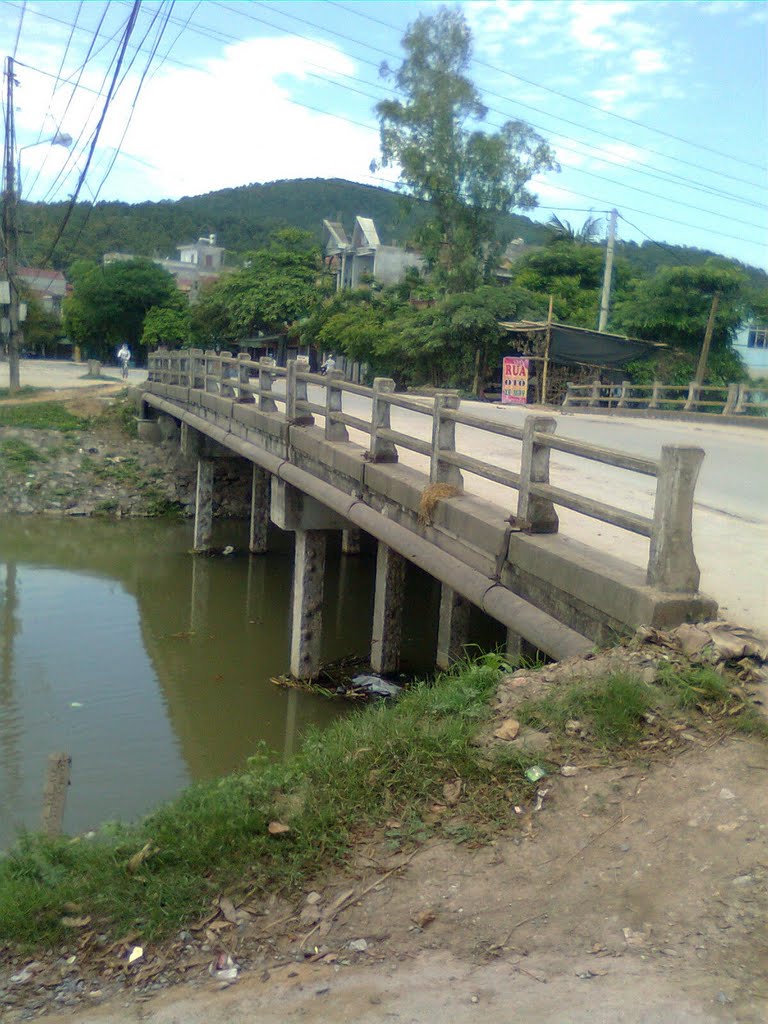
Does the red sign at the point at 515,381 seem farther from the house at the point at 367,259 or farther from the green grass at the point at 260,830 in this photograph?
the green grass at the point at 260,830

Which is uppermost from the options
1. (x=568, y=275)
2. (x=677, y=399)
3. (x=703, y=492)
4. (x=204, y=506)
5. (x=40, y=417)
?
(x=568, y=275)

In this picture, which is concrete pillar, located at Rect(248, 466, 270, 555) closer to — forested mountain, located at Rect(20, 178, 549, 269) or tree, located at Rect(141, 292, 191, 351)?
tree, located at Rect(141, 292, 191, 351)

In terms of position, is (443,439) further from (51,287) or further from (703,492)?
(51,287)

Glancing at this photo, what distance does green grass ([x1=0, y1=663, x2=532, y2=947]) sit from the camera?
403 centimetres

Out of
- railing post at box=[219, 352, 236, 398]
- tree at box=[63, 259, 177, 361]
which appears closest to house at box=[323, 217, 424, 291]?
tree at box=[63, 259, 177, 361]

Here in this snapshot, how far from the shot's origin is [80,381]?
44219 millimetres

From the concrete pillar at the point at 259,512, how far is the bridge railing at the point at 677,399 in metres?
10.1

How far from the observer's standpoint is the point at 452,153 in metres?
36.9

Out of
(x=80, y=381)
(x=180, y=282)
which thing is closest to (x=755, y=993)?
(x=80, y=381)

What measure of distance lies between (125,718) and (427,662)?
4.02 metres

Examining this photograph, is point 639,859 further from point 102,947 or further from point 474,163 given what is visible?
point 474,163

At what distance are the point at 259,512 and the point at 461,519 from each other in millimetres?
14359

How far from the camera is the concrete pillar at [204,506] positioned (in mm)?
21219

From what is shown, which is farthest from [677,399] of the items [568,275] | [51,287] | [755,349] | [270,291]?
[51,287]
